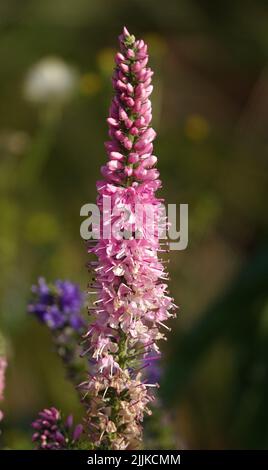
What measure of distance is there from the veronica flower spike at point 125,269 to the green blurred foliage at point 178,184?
987 mm

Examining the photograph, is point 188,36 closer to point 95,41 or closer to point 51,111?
point 95,41

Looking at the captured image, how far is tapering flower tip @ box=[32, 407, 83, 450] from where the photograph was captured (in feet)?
5.93

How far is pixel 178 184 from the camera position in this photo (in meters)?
5.07

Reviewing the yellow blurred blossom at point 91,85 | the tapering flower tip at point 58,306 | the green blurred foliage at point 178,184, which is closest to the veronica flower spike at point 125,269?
the tapering flower tip at point 58,306

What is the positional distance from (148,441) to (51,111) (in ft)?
7.50

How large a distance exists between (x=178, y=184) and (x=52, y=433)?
3.34 meters

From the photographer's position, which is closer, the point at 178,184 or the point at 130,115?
the point at 130,115

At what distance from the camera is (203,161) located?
5.23 meters

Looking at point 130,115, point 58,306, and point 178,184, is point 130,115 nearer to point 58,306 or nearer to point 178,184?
point 58,306

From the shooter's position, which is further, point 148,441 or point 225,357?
point 225,357

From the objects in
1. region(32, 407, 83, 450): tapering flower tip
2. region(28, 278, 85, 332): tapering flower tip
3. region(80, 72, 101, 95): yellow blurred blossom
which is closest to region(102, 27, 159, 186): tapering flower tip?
region(32, 407, 83, 450): tapering flower tip

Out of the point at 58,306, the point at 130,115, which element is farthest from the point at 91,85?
the point at 130,115
